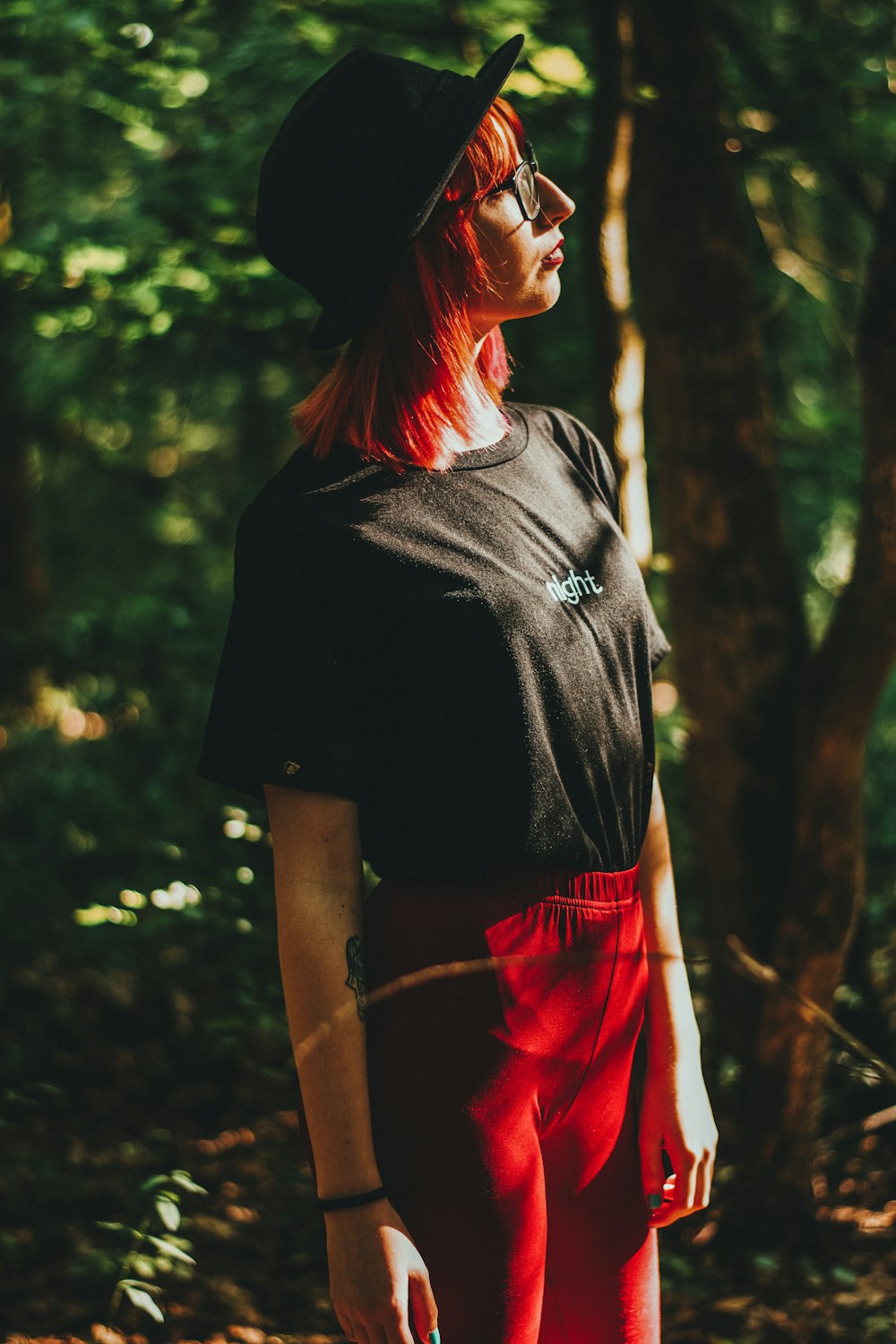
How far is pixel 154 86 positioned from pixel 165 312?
0.85 meters

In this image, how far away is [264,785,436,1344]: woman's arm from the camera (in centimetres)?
123

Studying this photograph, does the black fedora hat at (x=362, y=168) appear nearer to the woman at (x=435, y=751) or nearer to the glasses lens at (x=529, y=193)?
the woman at (x=435, y=751)

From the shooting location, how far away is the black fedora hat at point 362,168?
4.34 ft

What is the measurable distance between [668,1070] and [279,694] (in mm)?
818

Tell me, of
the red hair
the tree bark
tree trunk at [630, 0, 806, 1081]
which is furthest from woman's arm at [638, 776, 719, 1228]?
tree trunk at [630, 0, 806, 1081]

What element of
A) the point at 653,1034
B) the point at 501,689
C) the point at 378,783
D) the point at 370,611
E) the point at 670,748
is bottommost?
the point at 670,748

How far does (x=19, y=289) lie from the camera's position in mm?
4043

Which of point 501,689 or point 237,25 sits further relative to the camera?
point 237,25

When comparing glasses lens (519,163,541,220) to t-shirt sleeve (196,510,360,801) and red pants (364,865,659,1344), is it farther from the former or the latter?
red pants (364,865,659,1344)

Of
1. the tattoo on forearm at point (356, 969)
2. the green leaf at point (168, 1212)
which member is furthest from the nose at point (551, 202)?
the green leaf at point (168, 1212)

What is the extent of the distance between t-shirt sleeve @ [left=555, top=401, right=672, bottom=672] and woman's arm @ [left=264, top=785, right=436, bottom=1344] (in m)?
0.60

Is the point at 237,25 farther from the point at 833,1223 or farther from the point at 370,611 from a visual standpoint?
the point at 833,1223

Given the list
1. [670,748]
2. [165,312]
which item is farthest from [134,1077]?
[165,312]

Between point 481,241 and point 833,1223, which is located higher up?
point 481,241
